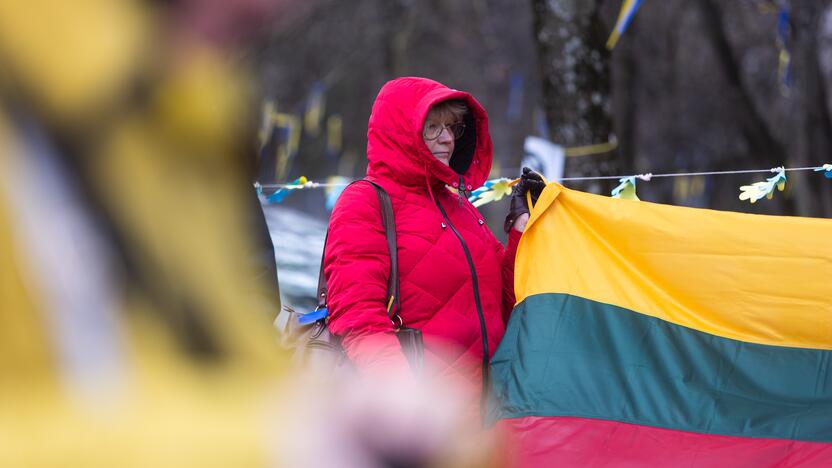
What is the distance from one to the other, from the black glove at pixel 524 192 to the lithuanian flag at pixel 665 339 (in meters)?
0.06

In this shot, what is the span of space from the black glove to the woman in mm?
359

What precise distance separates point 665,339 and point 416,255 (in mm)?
1114

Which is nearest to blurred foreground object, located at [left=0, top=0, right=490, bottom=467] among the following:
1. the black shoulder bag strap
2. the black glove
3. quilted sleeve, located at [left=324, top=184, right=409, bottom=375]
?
quilted sleeve, located at [left=324, top=184, right=409, bottom=375]

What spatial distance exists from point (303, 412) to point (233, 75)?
339 mm

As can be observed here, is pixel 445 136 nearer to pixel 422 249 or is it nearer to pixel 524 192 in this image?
pixel 422 249

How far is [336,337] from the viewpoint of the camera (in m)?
2.76

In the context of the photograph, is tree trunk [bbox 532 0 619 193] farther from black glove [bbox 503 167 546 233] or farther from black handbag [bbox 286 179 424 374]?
black handbag [bbox 286 179 424 374]

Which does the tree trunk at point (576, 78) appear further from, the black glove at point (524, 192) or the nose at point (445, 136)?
the nose at point (445, 136)

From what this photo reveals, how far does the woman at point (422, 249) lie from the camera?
269 centimetres

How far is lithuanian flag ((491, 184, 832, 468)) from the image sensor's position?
324cm

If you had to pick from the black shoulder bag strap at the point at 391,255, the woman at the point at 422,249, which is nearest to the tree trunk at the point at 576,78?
the woman at the point at 422,249

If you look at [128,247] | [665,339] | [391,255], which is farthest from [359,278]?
[128,247]

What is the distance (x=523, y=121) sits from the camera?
17594mm

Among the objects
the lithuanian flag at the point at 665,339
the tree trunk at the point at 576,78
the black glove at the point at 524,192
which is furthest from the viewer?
Answer: the tree trunk at the point at 576,78
